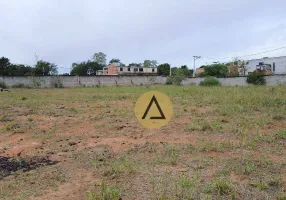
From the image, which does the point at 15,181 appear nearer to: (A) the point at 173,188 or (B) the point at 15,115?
(A) the point at 173,188

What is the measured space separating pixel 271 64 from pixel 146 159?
33814 millimetres

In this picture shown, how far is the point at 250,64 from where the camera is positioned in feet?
118

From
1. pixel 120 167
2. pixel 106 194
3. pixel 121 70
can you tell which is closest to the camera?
pixel 106 194

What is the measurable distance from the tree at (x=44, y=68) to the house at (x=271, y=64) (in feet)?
83.4

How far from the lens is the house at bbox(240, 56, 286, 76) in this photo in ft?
100

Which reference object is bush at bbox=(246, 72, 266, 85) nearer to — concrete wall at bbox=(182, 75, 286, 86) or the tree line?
concrete wall at bbox=(182, 75, 286, 86)

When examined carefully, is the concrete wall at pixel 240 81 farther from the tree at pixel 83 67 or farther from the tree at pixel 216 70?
the tree at pixel 83 67

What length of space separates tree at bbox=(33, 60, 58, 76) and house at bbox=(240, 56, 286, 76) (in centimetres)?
2543

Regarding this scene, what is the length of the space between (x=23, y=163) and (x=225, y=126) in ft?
11.2

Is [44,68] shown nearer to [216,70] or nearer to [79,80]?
[79,80]

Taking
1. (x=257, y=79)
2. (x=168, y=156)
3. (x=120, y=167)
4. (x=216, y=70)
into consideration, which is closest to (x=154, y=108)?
(x=168, y=156)

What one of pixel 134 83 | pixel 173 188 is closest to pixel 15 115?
pixel 173 188

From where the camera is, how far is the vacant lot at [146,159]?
2.35 meters

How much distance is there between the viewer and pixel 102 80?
101 feet
